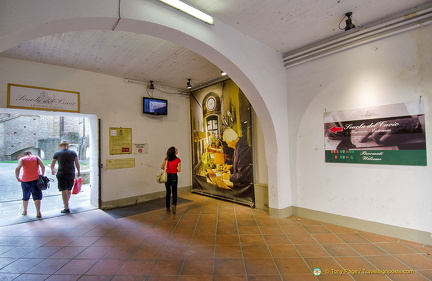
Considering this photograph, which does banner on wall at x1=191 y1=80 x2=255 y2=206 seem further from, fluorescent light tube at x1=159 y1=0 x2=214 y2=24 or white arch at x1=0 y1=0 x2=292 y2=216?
fluorescent light tube at x1=159 y1=0 x2=214 y2=24

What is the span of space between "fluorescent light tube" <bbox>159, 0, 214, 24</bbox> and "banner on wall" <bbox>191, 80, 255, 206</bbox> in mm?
2188

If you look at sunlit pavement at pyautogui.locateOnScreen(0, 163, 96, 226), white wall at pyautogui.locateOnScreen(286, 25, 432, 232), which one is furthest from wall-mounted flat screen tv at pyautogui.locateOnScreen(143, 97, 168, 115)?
white wall at pyautogui.locateOnScreen(286, 25, 432, 232)

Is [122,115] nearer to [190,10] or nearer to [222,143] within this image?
[222,143]

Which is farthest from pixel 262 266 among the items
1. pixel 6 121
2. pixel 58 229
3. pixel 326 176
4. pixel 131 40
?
pixel 6 121

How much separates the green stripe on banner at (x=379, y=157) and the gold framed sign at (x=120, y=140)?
4395mm

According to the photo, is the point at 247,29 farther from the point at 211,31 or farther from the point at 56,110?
the point at 56,110

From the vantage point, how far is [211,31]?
2.82 meters

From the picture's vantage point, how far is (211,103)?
550 cm

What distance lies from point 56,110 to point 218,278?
14.2 ft

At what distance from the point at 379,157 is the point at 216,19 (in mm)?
3085

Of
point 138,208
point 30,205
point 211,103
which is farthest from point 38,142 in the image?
point 211,103

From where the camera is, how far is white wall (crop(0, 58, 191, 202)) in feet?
13.0

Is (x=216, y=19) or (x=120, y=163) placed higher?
(x=216, y=19)

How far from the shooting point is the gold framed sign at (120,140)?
4.89m
